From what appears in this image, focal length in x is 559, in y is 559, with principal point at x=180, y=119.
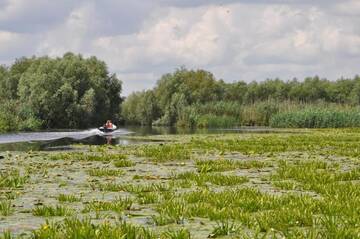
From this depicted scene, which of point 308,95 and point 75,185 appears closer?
point 75,185

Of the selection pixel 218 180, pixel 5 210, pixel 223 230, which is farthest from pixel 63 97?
pixel 223 230

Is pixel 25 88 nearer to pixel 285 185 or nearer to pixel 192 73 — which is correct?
pixel 192 73

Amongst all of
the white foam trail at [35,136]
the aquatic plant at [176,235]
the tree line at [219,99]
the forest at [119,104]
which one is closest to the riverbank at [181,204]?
the aquatic plant at [176,235]

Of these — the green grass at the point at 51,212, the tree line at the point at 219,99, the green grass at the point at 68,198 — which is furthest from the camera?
the tree line at the point at 219,99

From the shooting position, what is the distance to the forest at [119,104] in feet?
278

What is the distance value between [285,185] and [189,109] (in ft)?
297

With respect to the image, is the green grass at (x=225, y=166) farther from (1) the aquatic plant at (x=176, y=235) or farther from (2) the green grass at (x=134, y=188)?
(1) the aquatic plant at (x=176, y=235)

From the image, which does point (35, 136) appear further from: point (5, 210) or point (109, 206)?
point (109, 206)

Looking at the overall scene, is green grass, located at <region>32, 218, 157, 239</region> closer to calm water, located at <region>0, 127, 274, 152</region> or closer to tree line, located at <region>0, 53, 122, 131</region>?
calm water, located at <region>0, 127, 274, 152</region>

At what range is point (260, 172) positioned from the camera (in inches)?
733

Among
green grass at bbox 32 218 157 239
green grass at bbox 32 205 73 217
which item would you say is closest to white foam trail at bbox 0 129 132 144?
green grass at bbox 32 205 73 217

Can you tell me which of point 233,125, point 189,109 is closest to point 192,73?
point 189,109

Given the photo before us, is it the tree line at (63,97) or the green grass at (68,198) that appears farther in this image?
the tree line at (63,97)

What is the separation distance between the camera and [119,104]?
4830 inches
